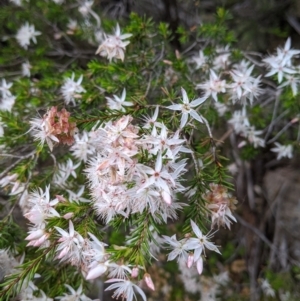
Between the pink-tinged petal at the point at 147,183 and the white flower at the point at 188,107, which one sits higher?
the white flower at the point at 188,107

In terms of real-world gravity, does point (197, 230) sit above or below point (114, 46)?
below

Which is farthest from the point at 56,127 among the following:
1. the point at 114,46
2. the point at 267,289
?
the point at 267,289

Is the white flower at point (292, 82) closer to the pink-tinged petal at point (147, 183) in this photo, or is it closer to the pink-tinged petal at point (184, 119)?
the pink-tinged petal at point (184, 119)

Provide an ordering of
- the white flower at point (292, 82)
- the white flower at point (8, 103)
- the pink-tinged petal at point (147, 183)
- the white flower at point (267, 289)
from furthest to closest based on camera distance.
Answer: the white flower at point (267, 289)
the white flower at point (8, 103)
the white flower at point (292, 82)
the pink-tinged petal at point (147, 183)

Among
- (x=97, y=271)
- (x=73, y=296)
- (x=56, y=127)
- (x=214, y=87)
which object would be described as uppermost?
(x=214, y=87)

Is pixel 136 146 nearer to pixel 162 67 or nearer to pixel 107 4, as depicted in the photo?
pixel 162 67

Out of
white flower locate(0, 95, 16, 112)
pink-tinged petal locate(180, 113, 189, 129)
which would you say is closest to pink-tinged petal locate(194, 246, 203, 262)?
pink-tinged petal locate(180, 113, 189, 129)

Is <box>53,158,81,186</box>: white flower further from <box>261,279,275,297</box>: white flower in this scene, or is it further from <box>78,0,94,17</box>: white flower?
<box>261,279,275,297</box>: white flower

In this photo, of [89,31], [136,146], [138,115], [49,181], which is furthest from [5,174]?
[89,31]

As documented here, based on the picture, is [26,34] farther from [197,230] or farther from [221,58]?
[197,230]

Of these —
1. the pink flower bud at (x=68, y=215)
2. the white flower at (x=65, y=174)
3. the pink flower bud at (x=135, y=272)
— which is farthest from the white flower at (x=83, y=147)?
the pink flower bud at (x=135, y=272)

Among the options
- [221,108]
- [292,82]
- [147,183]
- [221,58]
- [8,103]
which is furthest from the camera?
[221,108]
